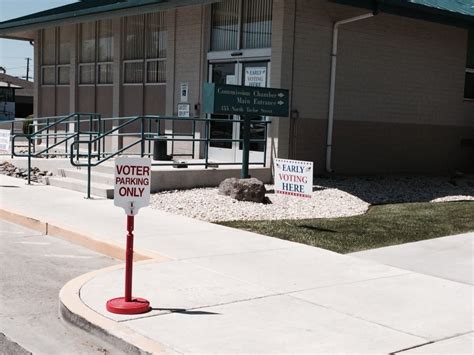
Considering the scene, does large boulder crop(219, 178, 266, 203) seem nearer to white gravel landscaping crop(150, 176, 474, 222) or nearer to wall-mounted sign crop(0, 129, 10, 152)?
white gravel landscaping crop(150, 176, 474, 222)

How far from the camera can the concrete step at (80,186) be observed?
13852 millimetres

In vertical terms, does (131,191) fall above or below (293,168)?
above

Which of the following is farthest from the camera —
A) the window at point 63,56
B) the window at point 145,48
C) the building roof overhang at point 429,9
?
the window at point 63,56

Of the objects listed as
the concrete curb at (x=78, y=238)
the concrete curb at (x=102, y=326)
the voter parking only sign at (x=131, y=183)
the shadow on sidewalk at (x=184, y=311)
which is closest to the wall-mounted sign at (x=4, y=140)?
the concrete curb at (x=78, y=238)

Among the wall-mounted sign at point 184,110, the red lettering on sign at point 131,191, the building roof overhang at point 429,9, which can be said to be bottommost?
the red lettering on sign at point 131,191

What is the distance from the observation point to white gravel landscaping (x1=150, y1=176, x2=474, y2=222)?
12.5m

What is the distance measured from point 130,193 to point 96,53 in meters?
17.7

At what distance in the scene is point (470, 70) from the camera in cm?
2066

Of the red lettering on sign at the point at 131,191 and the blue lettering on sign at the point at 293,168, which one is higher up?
the red lettering on sign at the point at 131,191

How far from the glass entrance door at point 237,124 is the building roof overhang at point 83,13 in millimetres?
2048

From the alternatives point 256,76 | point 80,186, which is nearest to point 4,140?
point 80,186

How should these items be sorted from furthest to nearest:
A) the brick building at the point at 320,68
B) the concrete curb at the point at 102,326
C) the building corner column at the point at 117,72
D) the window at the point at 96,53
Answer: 1. the window at the point at 96,53
2. the building corner column at the point at 117,72
3. the brick building at the point at 320,68
4. the concrete curb at the point at 102,326

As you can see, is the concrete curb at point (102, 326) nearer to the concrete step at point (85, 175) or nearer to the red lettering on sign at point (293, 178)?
the red lettering on sign at point (293, 178)

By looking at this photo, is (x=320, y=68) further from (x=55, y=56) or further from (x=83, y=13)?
(x=55, y=56)
